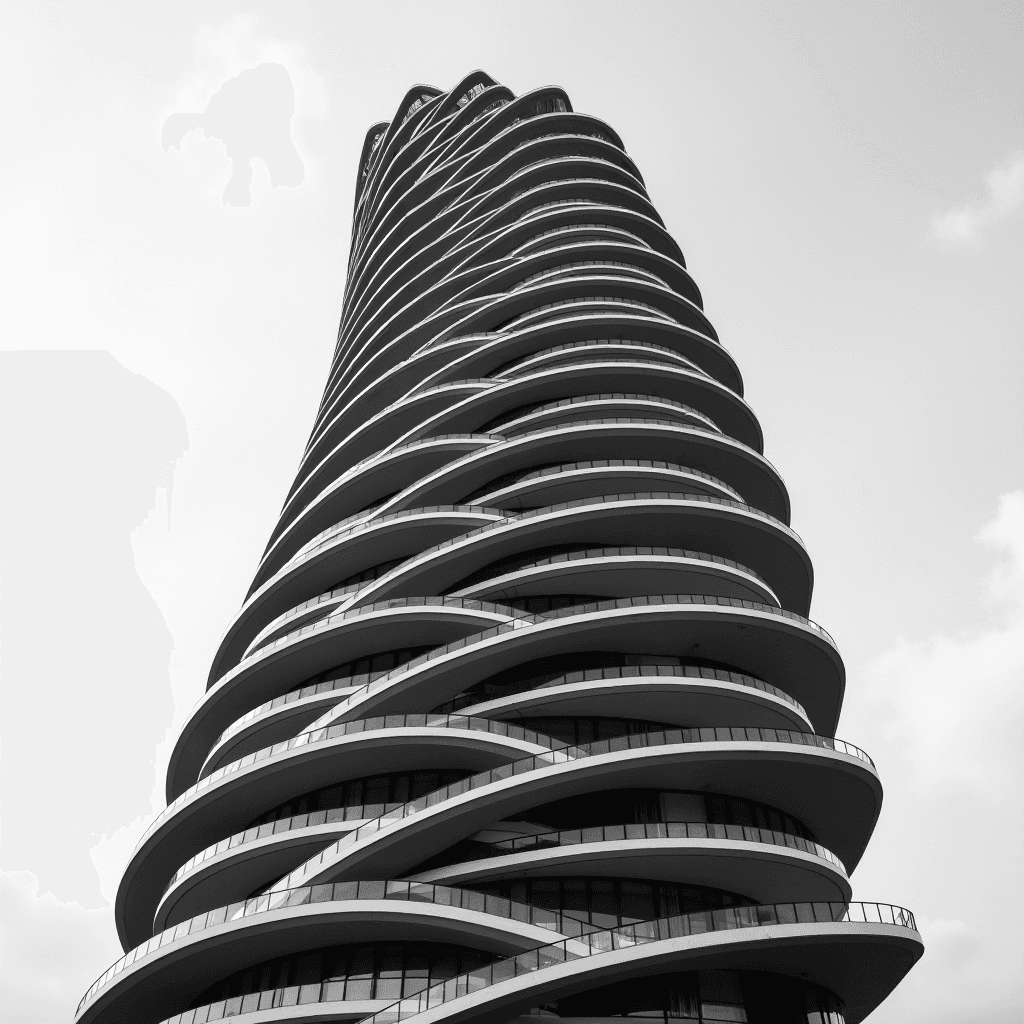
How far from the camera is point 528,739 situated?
28844 millimetres

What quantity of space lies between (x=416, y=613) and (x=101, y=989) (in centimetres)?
1415

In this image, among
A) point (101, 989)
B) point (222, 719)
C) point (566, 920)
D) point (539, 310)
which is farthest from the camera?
point (539, 310)

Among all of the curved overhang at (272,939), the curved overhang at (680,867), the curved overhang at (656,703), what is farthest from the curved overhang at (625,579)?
the curved overhang at (272,939)

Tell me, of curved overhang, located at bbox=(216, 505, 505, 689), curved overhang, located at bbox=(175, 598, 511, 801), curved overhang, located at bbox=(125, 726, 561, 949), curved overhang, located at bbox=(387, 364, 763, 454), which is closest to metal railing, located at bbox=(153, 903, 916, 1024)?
curved overhang, located at bbox=(125, 726, 561, 949)

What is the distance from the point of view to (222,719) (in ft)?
134

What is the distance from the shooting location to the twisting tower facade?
83.8 feet

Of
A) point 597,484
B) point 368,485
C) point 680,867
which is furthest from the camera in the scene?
point 368,485

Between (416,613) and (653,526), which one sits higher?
(653,526)

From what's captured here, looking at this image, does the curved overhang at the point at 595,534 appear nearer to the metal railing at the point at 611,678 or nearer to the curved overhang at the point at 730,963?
the metal railing at the point at 611,678

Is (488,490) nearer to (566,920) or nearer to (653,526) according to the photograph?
(653,526)

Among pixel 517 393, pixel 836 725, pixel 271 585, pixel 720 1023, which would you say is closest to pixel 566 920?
pixel 720 1023

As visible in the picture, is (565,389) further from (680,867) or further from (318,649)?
(680,867)

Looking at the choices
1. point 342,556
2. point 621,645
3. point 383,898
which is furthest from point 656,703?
point 342,556

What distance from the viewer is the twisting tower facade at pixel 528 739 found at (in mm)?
25547
